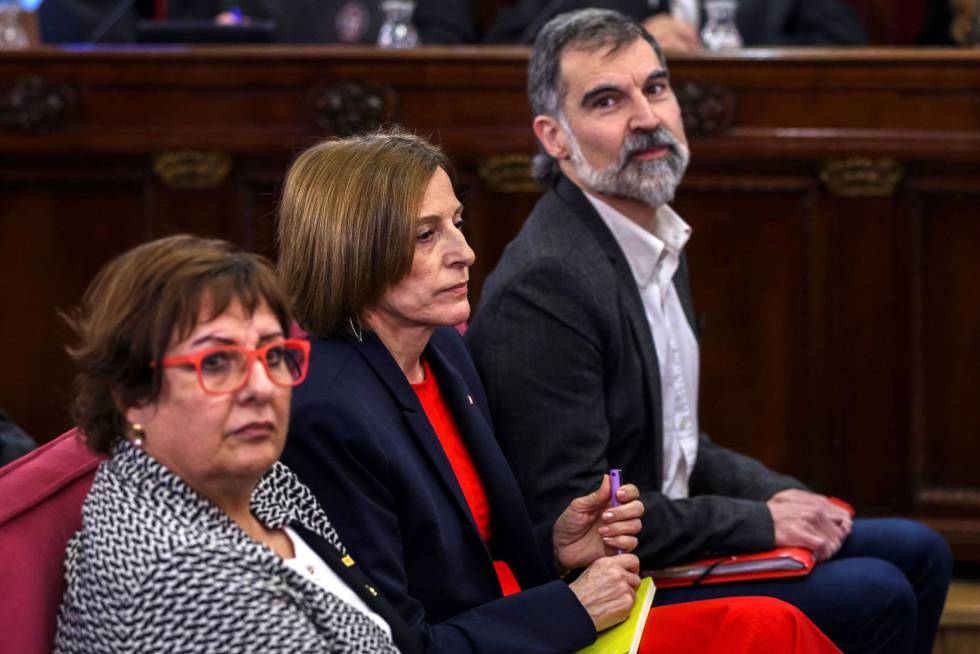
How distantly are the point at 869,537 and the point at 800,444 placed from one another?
34.6 inches

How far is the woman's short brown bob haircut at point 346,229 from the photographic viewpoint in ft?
6.29

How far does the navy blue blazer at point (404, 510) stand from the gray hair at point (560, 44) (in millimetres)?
781

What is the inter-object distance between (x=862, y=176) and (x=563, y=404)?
1.47m

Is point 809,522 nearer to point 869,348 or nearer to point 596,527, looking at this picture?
point 596,527

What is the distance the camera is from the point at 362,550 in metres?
1.80

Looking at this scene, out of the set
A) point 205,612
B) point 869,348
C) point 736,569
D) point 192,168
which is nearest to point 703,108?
point 869,348

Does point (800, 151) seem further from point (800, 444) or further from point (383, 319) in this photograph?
point (383, 319)

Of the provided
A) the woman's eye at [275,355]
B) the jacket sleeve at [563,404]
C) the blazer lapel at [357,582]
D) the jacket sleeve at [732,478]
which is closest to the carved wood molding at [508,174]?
the jacket sleeve at [732,478]

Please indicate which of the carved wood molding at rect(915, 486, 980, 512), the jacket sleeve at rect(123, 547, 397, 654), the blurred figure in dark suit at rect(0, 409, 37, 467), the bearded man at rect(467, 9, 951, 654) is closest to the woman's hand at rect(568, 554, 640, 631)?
the bearded man at rect(467, 9, 951, 654)

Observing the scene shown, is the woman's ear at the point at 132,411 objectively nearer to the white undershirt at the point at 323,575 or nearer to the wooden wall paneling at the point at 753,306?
the white undershirt at the point at 323,575

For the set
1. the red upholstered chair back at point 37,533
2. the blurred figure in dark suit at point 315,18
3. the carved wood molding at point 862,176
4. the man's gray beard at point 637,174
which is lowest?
the carved wood molding at point 862,176

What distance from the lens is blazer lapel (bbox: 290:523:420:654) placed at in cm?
171

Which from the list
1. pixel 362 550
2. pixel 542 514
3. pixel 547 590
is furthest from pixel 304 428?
pixel 542 514

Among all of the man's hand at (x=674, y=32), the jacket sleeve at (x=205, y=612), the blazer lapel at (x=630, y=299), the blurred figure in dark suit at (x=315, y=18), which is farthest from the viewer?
the blurred figure in dark suit at (x=315, y=18)
